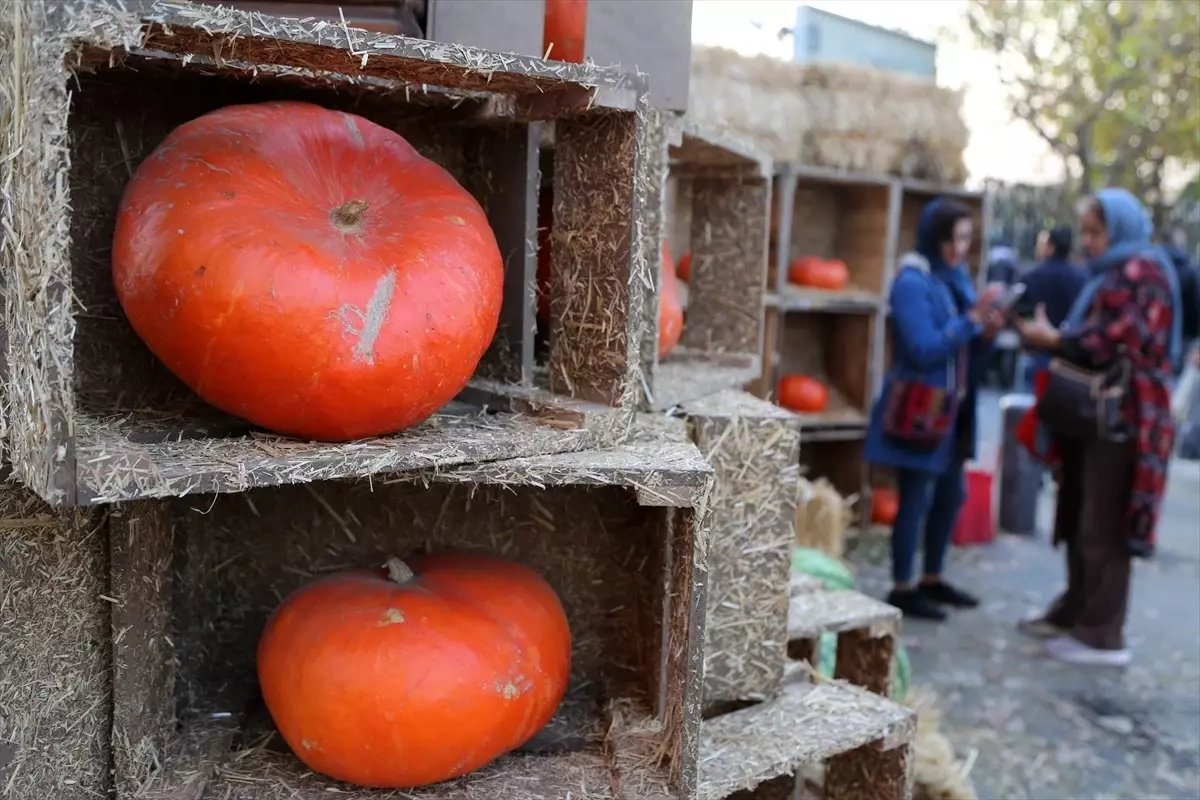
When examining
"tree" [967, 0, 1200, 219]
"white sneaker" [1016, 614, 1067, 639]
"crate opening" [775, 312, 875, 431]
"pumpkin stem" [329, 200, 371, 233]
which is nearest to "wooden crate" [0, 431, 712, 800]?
"pumpkin stem" [329, 200, 371, 233]

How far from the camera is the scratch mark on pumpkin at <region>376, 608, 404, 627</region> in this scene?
75.5 inches

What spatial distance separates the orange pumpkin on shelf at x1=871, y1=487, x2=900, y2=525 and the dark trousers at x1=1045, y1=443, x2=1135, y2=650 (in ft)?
6.63

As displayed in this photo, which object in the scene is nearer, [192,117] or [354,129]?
[354,129]

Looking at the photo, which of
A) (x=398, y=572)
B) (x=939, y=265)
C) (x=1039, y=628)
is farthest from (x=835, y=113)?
(x=398, y=572)

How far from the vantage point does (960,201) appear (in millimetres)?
7273

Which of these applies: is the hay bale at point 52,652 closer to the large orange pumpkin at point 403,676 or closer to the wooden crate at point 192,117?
the wooden crate at point 192,117

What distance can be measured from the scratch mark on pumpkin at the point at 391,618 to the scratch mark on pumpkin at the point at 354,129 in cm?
87

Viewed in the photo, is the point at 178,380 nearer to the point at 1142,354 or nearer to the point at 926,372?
the point at 926,372

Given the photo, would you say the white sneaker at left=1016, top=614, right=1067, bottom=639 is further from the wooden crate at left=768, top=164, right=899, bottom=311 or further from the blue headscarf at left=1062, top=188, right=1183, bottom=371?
the wooden crate at left=768, top=164, right=899, bottom=311

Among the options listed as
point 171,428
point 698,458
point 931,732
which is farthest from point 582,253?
point 931,732

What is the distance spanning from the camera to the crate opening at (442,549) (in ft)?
6.88

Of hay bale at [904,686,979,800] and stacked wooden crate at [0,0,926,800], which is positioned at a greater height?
stacked wooden crate at [0,0,926,800]

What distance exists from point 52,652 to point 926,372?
4.09 metres

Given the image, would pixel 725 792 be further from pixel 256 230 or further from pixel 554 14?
pixel 554 14
